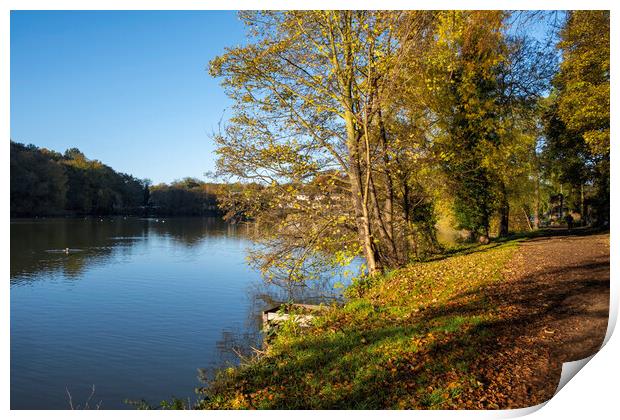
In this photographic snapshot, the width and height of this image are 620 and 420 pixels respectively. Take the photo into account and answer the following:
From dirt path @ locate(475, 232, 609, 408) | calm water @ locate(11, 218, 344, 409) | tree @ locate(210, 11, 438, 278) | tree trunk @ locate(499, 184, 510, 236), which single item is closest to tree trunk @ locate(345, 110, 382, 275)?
tree @ locate(210, 11, 438, 278)

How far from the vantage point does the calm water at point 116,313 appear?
5.89m

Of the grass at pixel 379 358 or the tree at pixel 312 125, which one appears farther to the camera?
the tree at pixel 312 125

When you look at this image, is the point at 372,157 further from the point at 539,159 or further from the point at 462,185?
the point at 462,185

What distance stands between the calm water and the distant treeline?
22 cm

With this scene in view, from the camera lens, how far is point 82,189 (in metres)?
5.46

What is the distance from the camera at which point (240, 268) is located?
418 inches

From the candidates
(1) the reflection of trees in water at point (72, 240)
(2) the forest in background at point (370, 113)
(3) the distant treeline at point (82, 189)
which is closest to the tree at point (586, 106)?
(2) the forest in background at point (370, 113)

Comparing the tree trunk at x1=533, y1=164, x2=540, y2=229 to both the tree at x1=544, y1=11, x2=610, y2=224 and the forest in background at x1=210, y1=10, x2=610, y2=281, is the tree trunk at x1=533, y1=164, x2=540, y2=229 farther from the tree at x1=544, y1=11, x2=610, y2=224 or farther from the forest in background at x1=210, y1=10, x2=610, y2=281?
the tree at x1=544, y1=11, x2=610, y2=224

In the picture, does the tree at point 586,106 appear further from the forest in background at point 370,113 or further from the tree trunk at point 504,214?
the tree trunk at point 504,214

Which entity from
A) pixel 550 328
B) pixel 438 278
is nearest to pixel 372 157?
pixel 438 278

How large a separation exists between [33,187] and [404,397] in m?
3.72

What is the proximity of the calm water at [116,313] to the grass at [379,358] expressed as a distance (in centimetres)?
211

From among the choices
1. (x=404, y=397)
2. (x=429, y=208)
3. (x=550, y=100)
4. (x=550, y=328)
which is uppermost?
(x=550, y=100)

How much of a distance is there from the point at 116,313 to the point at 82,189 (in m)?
3.35
